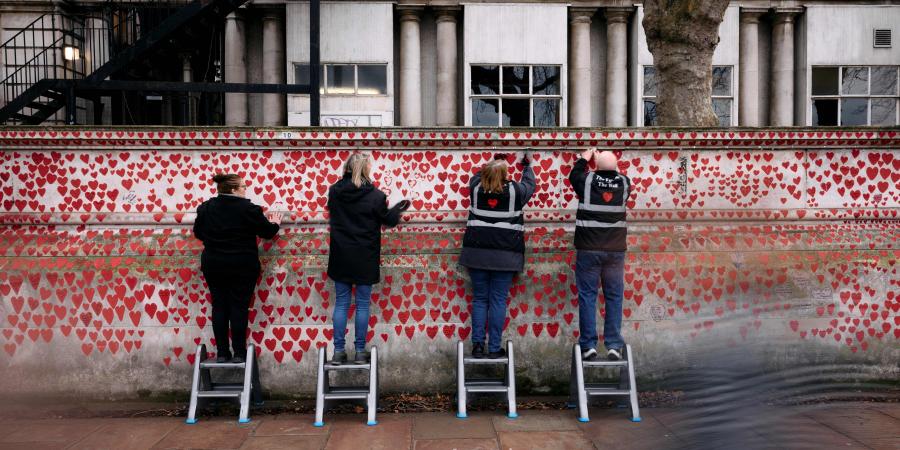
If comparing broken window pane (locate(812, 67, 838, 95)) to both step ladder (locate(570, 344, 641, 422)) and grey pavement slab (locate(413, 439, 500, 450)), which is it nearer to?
step ladder (locate(570, 344, 641, 422))

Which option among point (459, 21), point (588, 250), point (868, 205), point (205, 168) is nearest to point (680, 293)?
point (588, 250)

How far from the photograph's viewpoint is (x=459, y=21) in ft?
50.8

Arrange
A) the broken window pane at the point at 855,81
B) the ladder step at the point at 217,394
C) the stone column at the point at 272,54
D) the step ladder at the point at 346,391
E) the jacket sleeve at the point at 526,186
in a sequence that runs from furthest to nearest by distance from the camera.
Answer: the broken window pane at the point at 855,81, the stone column at the point at 272,54, the jacket sleeve at the point at 526,186, the ladder step at the point at 217,394, the step ladder at the point at 346,391

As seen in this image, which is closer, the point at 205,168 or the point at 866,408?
the point at 866,408

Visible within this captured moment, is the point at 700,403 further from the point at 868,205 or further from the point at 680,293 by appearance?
the point at 868,205

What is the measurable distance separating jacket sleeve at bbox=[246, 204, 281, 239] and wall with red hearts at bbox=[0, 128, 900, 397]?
1.53 ft

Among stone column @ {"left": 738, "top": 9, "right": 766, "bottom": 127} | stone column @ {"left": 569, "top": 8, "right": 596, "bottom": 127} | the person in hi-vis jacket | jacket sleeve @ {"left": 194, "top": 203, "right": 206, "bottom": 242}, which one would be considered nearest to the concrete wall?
stone column @ {"left": 569, "top": 8, "right": 596, "bottom": 127}

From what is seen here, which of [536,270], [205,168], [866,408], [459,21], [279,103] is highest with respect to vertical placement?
[459,21]

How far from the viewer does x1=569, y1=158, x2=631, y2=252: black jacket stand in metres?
5.38

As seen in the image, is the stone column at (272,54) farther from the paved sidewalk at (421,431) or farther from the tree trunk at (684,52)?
the paved sidewalk at (421,431)

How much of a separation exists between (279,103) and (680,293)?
39.6ft

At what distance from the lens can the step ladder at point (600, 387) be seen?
5.22 m

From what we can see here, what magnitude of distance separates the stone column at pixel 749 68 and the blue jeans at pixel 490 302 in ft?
41.7

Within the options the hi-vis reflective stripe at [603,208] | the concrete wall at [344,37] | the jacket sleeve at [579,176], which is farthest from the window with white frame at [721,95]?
the hi-vis reflective stripe at [603,208]
